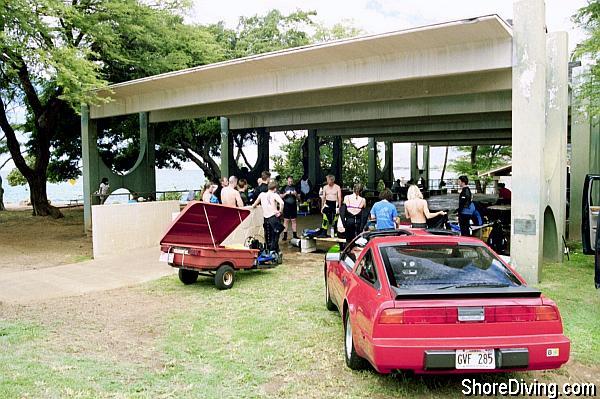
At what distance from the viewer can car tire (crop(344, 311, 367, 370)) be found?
4.86 metres

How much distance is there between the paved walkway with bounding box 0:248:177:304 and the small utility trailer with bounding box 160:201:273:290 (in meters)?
1.47

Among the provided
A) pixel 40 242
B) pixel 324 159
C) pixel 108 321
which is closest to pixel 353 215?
pixel 108 321

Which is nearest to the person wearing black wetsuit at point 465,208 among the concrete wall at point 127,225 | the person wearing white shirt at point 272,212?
the person wearing white shirt at point 272,212

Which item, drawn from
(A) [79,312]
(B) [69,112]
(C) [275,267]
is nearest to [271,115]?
(B) [69,112]

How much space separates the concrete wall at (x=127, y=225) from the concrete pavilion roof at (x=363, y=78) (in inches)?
147

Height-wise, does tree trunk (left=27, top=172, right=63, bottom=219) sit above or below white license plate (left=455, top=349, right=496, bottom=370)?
above

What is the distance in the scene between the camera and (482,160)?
44969mm

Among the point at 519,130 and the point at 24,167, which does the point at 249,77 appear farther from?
the point at 24,167

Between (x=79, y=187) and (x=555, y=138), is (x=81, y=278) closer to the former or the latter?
(x=555, y=138)

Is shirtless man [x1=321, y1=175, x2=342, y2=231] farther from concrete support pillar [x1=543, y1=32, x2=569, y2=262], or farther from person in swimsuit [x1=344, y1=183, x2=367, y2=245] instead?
concrete support pillar [x1=543, y1=32, x2=569, y2=262]

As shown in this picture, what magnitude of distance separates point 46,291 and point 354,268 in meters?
5.96

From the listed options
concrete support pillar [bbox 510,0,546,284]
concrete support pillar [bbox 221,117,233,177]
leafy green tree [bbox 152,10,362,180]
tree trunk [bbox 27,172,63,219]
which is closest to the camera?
concrete support pillar [bbox 510,0,546,284]

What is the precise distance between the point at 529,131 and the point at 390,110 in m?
10.1

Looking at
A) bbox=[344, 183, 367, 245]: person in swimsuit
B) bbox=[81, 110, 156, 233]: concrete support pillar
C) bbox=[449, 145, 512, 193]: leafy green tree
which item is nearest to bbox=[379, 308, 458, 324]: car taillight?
bbox=[344, 183, 367, 245]: person in swimsuit
